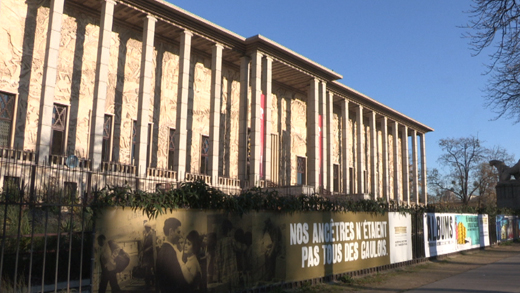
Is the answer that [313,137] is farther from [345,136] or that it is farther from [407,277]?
[407,277]

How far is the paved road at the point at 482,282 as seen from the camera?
432 inches

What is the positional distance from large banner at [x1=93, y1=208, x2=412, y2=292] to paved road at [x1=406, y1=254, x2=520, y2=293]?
2370mm

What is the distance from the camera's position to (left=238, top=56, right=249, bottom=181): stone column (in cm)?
3241

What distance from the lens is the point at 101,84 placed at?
2462 centimetres

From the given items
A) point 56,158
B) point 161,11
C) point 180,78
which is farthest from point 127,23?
point 56,158

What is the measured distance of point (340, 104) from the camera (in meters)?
46.3

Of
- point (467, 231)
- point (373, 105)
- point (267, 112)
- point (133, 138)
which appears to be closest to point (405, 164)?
point (373, 105)

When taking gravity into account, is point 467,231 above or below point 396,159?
below

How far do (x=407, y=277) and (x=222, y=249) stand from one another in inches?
287

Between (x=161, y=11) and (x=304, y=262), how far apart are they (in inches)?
836

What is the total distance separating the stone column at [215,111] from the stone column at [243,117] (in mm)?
2638

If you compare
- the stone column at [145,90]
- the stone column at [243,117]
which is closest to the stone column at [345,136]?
the stone column at [243,117]

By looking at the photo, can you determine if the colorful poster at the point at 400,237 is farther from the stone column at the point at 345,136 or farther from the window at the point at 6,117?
the stone column at the point at 345,136

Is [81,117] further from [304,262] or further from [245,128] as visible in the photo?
[304,262]
